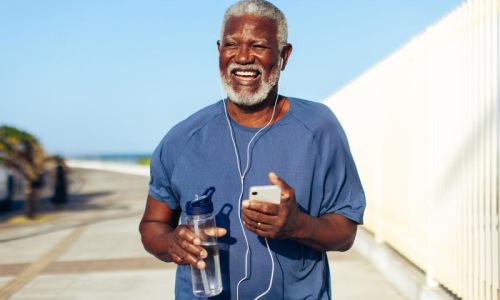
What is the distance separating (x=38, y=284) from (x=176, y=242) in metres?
5.71

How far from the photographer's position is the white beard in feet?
7.84

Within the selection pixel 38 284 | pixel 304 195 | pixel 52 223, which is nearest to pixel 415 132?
pixel 38 284

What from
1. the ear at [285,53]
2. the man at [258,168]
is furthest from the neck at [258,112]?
the ear at [285,53]

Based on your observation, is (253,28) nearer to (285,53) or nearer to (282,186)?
(285,53)

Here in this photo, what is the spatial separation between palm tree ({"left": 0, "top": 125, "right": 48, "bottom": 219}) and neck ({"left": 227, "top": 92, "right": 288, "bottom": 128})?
12200 mm

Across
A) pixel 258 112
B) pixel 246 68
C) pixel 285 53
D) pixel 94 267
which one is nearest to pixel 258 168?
pixel 258 112

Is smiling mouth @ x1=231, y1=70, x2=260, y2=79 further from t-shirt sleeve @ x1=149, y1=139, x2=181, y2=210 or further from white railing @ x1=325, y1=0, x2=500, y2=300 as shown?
white railing @ x1=325, y1=0, x2=500, y2=300

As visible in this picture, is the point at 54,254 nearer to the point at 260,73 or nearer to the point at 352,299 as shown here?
the point at 352,299

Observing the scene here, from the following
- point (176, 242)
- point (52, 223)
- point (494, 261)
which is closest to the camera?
point (176, 242)

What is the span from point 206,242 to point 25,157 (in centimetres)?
1314

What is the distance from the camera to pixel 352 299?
640cm

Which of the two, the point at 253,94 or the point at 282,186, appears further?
the point at 253,94

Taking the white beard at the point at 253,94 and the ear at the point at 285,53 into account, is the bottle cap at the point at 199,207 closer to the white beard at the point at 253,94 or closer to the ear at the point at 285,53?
the white beard at the point at 253,94

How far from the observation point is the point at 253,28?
7.77 feet
